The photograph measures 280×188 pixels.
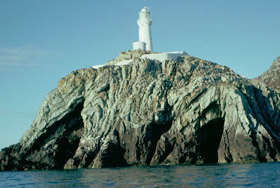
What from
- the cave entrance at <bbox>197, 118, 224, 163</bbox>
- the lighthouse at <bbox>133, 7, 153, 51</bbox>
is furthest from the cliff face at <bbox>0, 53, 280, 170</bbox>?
the lighthouse at <bbox>133, 7, 153, 51</bbox>

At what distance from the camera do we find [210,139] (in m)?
66.8

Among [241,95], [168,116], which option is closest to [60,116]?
[168,116]

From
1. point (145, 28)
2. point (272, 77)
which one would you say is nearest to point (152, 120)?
point (145, 28)

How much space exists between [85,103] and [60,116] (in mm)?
5521

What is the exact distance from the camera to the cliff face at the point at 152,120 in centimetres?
6272

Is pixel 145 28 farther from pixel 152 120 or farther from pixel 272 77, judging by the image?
pixel 272 77

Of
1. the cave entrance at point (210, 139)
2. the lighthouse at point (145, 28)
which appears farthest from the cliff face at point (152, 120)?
the lighthouse at point (145, 28)

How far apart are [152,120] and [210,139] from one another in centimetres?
1031

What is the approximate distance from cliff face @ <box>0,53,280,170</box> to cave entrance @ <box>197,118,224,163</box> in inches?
6.6

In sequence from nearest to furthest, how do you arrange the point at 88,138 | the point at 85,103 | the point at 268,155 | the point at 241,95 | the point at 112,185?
the point at 112,185 → the point at 268,155 → the point at 241,95 → the point at 88,138 → the point at 85,103

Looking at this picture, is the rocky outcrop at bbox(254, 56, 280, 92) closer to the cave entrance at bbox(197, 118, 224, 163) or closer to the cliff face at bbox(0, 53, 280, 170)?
the cliff face at bbox(0, 53, 280, 170)

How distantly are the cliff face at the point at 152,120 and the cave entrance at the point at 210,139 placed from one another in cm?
17

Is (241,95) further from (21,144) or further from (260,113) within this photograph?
(21,144)

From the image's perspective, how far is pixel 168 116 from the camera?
223 feet
